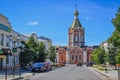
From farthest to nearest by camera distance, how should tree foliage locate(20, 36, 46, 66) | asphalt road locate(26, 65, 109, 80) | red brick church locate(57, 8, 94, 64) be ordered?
1. red brick church locate(57, 8, 94, 64)
2. tree foliage locate(20, 36, 46, 66)
3. asphalt road locate(26, 65, 109, 80)

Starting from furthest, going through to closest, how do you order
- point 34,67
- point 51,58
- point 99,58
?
point 51,58 → point 99,58 → point 34,67

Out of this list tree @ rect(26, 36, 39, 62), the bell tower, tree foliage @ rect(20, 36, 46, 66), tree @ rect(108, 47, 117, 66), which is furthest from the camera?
the bell tower

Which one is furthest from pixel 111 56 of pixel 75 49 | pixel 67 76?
pixel 75 49

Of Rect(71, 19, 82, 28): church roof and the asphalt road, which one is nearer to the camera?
the asphalt road

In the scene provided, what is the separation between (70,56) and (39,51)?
97473 mm

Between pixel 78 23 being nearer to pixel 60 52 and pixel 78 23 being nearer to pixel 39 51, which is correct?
pixel 60 52

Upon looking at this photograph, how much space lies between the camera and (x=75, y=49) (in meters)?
A: 169

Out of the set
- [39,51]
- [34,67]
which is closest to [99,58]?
[39,51]

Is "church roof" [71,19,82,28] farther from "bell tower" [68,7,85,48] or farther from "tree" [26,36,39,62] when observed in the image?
"tree" [26,36,39,62]

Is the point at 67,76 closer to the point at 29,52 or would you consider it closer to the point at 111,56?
the point at 29,52

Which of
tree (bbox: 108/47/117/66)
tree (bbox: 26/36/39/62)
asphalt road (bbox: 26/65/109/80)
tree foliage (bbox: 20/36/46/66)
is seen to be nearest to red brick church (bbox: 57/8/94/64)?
tree foliage (bbox: 20/36/46/66)

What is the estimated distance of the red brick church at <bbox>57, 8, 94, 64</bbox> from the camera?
6683 inches

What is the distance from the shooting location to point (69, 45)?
176 metres

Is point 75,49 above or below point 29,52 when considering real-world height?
above
